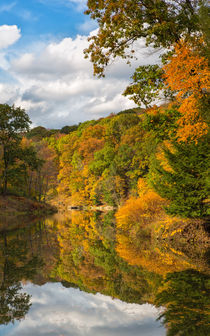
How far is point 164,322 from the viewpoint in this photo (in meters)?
5.27

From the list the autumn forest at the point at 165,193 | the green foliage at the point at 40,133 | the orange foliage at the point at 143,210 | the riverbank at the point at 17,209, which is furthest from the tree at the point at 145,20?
the green foliage at the point at 40,133

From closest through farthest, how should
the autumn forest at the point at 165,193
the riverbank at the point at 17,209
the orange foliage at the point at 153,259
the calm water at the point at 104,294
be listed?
the calm water at the point at 104,294 → the autumn forest at the point at 165,193 → the orange foliage at the point at 153,259 → the riverbank at the point at 17,209

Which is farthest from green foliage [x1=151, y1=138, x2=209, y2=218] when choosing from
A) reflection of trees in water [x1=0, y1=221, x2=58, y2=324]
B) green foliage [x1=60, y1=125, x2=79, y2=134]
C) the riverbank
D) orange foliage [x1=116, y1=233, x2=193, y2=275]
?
green foliage [x1=60, y1=125, x2=79, y2=134]

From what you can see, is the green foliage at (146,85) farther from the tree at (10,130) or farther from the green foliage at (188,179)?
the tree at (10,130)

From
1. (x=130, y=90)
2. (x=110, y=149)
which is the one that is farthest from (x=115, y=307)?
(x=110, y=149)

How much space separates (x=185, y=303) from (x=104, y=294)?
187 cm

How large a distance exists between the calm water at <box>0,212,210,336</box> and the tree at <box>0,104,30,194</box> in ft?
94.5

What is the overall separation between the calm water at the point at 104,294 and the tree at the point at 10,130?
28.8 m

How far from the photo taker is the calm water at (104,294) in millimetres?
5188

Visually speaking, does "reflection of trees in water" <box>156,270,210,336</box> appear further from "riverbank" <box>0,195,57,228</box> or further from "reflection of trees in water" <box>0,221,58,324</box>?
"riverbank" <box>0,195,57,228</box>

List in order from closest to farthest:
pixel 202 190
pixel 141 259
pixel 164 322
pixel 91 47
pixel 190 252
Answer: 1. pixel 164 322
2. pixel 141 259
3. pixel 190 252
4. pixel 202 190
5. pixel 91 47

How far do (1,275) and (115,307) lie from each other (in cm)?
403

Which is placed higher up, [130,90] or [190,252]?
[130,90]

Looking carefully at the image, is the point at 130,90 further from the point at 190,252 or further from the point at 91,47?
the point at 190,252
